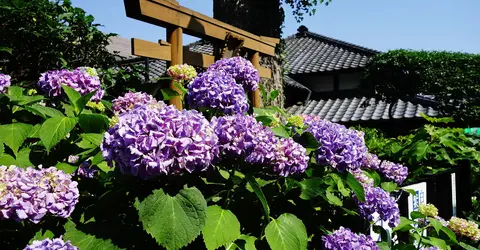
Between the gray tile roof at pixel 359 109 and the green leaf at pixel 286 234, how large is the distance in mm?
13582

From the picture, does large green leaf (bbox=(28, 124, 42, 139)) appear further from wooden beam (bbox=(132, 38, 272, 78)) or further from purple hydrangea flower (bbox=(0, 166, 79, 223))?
wooden beam (bbox=(132, 38, 272, 78))

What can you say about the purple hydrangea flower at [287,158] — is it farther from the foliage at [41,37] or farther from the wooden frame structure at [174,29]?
the foliage at [41,37]

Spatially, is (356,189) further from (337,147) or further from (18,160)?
(18,160)

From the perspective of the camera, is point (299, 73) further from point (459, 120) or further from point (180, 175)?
point (180, 175)

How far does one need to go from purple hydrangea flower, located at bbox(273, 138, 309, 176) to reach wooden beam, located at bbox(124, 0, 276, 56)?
1925 millimetres

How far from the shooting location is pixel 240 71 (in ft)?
5.95

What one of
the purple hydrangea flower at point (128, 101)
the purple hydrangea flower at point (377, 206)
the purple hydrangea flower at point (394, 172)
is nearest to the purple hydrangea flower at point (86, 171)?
the purple hydrangea flower at point (128, 101)

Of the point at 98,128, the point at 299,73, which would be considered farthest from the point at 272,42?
the point at 299,73

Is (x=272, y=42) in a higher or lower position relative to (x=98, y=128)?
higher

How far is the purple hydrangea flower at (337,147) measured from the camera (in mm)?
1403

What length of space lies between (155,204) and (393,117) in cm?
1483

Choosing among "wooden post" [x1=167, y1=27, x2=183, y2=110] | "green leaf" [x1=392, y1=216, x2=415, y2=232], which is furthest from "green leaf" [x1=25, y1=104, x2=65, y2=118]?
"wooden post" [x1=167, y1=27, x2=183, y2=110]

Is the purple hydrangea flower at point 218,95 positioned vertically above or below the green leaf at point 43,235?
above

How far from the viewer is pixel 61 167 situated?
120 centimetres
